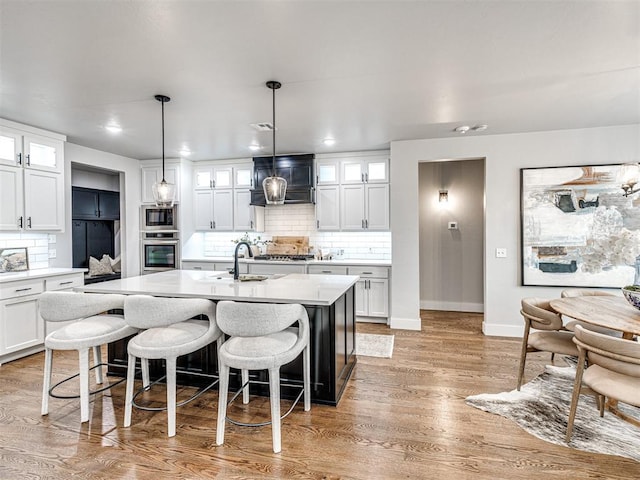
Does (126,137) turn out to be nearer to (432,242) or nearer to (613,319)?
(432,242)

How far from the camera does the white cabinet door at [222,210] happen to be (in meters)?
6.02

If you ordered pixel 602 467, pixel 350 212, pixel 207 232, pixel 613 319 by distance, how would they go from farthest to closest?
pixel 207 232
pixel 350 212
pixel 613 319
pixel 602 467

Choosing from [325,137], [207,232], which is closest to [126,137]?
[207,232]

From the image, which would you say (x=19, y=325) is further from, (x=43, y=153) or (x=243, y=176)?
(x=243, y=176)

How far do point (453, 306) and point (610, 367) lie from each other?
4.03m

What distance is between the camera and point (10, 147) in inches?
154

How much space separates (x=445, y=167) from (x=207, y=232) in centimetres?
439

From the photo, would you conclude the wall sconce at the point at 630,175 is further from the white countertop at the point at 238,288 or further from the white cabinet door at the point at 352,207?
the white cabinet door at the point at 352,207

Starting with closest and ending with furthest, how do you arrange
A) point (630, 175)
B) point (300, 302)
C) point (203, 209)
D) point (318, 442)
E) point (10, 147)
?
1. point (318, 442)
2. point (300, 302)
3. point (630, 175)
4. point (10, 147)
5. point (203, 209)

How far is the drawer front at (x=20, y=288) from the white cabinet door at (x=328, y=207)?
3.66m

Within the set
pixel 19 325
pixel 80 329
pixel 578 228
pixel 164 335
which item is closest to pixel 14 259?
pixel 19 325

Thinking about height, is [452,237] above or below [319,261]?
above

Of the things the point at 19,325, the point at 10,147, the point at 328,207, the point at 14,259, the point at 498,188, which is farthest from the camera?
the point at 328,207

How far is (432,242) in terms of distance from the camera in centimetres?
615
